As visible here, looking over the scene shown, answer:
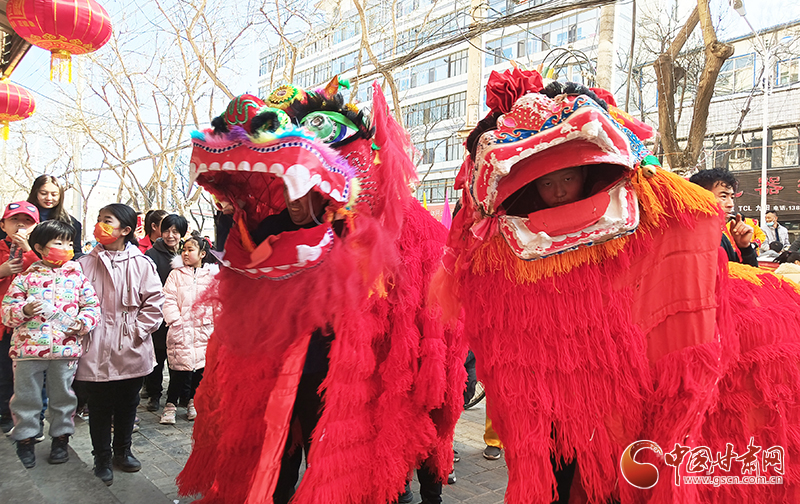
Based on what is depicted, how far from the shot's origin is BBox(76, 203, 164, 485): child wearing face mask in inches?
118

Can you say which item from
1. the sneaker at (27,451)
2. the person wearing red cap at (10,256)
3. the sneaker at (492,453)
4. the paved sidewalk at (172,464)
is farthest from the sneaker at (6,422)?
the sneaker at (492,453)

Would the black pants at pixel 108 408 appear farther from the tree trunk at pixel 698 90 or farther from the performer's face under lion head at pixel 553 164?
the tree trunk at pixel 698 90

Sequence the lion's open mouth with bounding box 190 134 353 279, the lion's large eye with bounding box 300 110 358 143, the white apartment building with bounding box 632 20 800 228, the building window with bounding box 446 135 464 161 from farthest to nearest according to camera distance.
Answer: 1. the building window with bounding box 446 135 464 161
2. the white apartment building with bounding box 632 20 800 228
3. the lion's large eye with bounding box 300 110 358 143
4. the lion's open mouth with bounding box 190 134 353 279

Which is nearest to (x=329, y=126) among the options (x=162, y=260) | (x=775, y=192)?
(x=162, y=260)

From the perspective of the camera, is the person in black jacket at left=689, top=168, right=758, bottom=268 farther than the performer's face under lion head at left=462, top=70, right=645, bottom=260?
Yes

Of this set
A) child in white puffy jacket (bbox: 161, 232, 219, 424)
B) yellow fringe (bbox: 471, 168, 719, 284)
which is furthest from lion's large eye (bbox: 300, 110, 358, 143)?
child in white puffy jacket (bbox: 161, 232, 219, 424)

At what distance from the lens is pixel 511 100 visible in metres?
1.67

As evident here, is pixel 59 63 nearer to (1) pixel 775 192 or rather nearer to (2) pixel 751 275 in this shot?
(2) pixel 751 275

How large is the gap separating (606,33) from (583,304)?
17.1 feet

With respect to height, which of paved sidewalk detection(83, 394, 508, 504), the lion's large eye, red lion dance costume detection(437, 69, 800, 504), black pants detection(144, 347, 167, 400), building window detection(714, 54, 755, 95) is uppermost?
building window detection(714, 54, 755, 95)

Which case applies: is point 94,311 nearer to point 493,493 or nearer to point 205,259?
point 205,259

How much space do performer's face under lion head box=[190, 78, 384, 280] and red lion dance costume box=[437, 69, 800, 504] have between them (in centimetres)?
68

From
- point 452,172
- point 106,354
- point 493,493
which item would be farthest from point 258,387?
point 452,172

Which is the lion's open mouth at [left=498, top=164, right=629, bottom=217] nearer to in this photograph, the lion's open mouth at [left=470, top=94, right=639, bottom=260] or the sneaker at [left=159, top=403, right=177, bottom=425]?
the lion's open mouth at [left=470, top=94, right=639, bottom=260]
